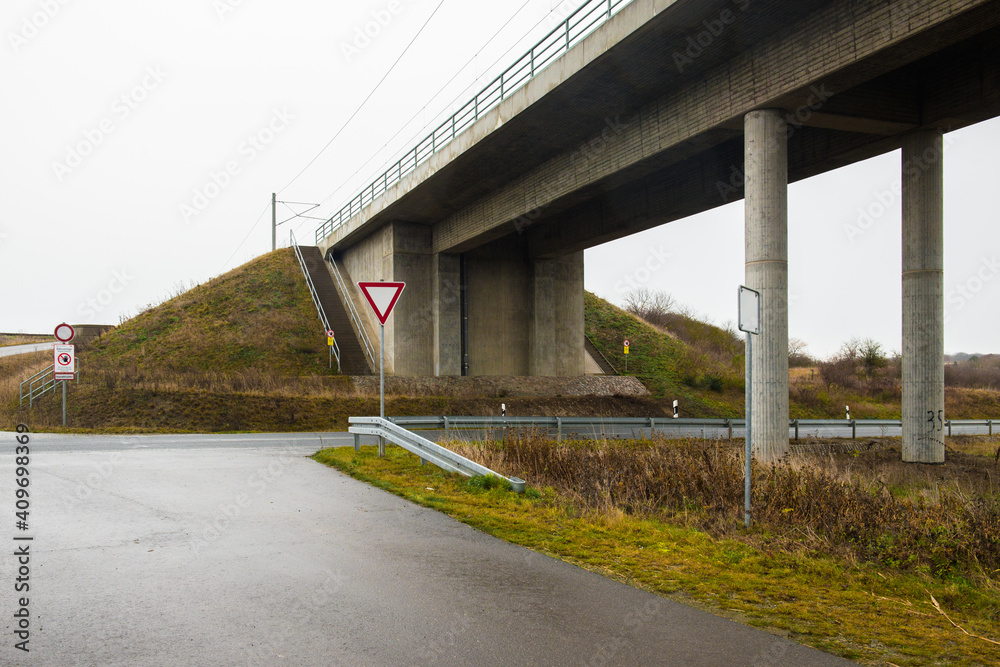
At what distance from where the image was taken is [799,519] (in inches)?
328

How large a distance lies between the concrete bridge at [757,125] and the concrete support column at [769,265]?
0.11 feet

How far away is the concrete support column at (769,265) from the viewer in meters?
15.9

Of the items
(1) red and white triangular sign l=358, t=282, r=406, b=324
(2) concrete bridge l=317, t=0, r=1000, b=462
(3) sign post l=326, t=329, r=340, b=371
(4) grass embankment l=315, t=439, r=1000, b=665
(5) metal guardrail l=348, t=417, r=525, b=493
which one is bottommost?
(4) grass embankment l=315, t=439, r=1000, b=665

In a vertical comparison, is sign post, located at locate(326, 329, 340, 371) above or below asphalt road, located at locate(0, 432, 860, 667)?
above

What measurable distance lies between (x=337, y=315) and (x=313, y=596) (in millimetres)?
34115

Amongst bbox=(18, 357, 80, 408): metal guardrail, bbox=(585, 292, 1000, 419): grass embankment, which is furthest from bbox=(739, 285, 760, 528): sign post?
bbox=(585, 292, 1000, 419): grass embankment

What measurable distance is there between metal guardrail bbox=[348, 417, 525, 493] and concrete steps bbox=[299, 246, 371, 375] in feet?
64.1

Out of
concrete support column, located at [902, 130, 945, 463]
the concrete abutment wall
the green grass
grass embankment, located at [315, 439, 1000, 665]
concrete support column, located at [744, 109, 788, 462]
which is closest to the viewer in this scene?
grass embankment, located at [315, 439, 1000, 665]

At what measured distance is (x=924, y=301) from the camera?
58.1 feet

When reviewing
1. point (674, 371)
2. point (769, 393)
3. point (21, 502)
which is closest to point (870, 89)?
point (769, 393)

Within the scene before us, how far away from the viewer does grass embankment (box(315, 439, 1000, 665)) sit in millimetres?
5082

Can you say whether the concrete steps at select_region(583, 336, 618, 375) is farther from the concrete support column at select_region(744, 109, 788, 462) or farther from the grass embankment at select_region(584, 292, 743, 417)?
the concrete support column at select_region(744, 109, 788, 462)

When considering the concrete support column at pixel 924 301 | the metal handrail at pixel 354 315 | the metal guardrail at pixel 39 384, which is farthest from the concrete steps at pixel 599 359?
the metal guardrail at pixel 39 384

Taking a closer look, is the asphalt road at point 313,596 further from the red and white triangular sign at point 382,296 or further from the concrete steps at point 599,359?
the concrete steps at point 599,359
